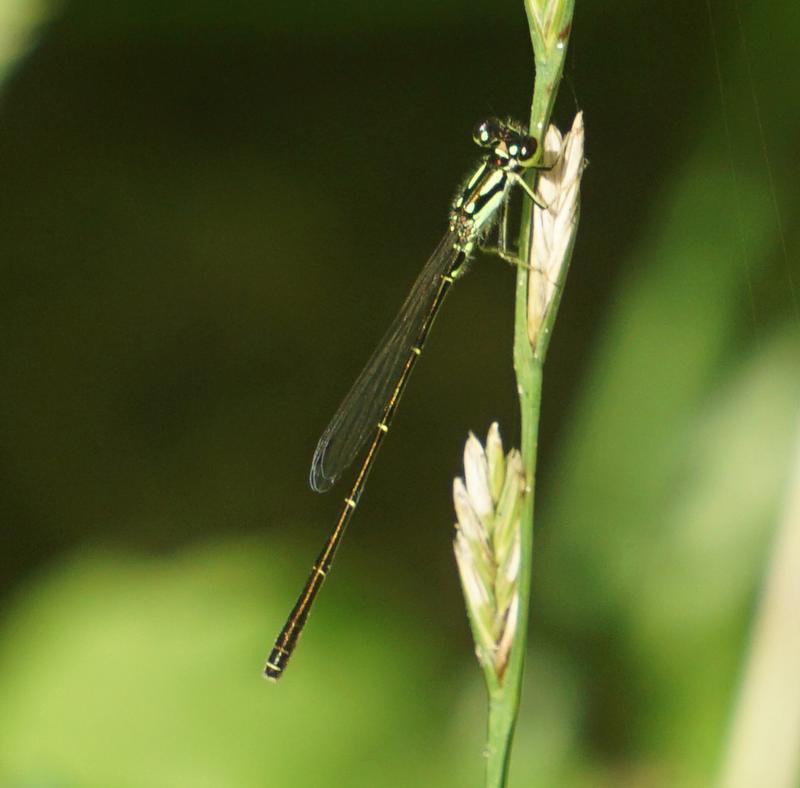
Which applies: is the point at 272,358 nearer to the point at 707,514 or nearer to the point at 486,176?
the point at 486,176

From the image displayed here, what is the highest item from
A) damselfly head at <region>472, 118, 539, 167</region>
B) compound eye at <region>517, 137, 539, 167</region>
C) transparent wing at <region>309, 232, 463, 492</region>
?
damselfly head at <region>472, 118, 539, 167</region>

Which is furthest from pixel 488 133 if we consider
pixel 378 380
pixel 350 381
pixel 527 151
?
pixel 350 381

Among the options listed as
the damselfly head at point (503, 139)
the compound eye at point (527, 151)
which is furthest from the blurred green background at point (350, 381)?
the compound eye at point (527, 151)

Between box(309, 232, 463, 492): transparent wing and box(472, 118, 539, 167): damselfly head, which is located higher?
box(472, 118, 539, 167): damselfly head

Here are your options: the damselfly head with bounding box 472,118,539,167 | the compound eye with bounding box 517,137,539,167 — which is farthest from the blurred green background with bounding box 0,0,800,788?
the compound eye with bounding box 517,137,539,167

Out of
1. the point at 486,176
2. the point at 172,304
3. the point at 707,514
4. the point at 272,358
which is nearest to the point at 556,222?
the point at 486,176

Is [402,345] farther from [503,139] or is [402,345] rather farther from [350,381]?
[350,381]

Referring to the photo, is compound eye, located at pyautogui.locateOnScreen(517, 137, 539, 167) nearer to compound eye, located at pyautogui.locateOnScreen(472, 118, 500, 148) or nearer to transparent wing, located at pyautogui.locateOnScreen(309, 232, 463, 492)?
compound eye, located at pyautogui.locateOnScreen(472, 118, 500, 148)

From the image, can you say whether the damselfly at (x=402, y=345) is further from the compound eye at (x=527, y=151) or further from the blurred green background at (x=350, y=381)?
the blurred green background at (x=350, y=381)
